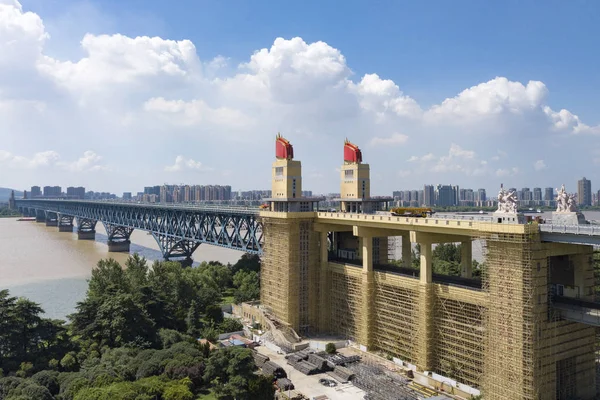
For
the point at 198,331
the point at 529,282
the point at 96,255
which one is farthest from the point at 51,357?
the point at 96,255

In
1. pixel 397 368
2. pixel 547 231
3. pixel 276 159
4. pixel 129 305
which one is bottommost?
pixel 397 368

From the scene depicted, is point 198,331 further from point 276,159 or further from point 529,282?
point 529,282

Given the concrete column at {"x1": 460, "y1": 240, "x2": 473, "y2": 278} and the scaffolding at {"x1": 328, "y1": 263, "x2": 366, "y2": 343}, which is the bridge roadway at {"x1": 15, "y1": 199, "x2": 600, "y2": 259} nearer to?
the concrete column at {"x1": 460, "y1": 240, "x2": 473, "y2": 278}

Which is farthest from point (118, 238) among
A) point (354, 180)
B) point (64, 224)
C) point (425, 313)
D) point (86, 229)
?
point (425, 313)

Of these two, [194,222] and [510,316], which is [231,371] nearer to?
[510,316]

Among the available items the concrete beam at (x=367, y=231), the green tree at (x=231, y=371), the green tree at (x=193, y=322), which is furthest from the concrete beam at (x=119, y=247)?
the green tree at (x=231, y=371)

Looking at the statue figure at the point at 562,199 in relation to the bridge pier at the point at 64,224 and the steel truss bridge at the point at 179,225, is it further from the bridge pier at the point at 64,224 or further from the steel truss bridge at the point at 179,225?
the bridge pier at the point at 64,224
